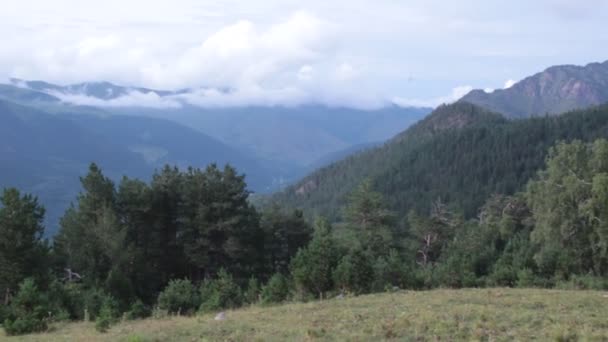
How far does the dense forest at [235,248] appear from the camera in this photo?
28281mm

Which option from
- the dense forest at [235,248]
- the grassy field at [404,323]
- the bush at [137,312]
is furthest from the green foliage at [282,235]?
the grassy field at [404,323]

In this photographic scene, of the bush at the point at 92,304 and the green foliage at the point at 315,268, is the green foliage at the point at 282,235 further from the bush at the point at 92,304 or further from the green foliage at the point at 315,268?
the bush at the point at 92,304

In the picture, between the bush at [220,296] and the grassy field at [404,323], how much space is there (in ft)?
15.6

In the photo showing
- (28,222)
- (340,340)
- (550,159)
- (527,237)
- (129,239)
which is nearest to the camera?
(340,340)

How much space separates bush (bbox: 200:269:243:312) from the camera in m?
26.8

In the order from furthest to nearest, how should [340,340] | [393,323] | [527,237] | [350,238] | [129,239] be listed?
[527,237]
[350,238]
[129,239]
[393,323]
[340,340]

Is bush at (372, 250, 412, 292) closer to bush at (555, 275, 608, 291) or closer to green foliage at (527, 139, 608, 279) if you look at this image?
bush at (555, 275, 608, 291)

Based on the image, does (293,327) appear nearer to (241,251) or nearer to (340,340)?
(340,340)

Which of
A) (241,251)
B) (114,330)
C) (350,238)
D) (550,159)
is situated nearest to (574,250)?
(550,159)

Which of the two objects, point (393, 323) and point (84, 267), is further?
point (84, 267)

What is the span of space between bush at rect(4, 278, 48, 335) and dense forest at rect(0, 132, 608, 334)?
0.66m

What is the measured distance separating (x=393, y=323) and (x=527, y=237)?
45.6 metres

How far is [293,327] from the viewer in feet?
56.2

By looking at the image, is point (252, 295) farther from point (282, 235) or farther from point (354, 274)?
point (282, 235)
